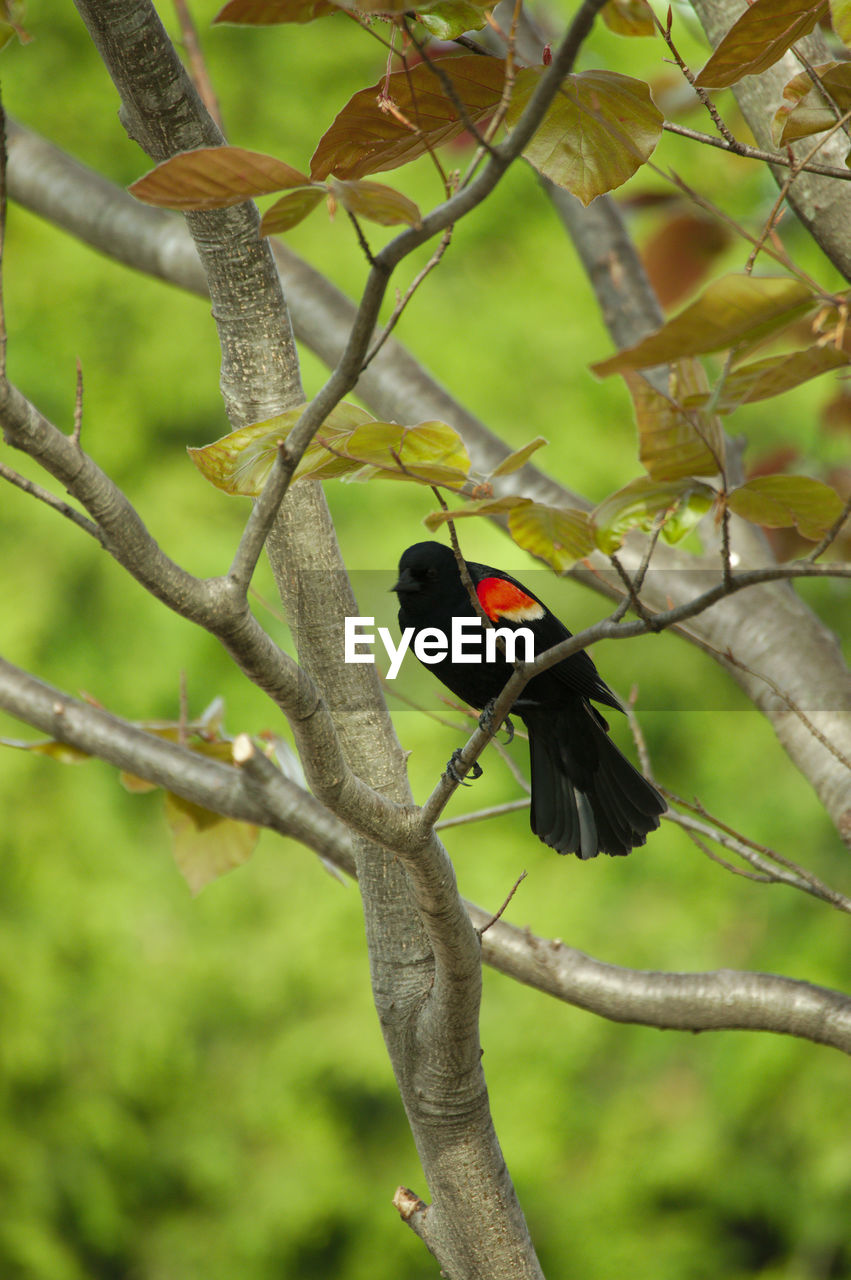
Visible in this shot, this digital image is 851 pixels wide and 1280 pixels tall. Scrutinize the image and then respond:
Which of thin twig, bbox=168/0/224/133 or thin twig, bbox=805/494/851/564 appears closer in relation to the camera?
thin twig, bbox=805/494/851/564

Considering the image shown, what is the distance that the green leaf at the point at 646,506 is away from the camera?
0.88 metres

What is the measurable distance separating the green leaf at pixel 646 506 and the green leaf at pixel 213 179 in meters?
0.36

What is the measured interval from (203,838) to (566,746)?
30.7 inches

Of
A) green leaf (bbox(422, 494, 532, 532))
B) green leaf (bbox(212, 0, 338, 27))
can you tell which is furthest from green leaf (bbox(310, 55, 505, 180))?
green leaf (bbox(422, 494, 532, 532))

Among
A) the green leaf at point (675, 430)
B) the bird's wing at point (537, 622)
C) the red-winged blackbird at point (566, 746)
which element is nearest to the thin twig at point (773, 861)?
the red-winged blackbird at point (566, 746)

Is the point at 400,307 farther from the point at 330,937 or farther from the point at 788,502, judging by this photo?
the point at 330,937

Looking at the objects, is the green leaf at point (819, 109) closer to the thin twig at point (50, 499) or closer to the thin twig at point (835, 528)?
the thin twig at point (835, 528)

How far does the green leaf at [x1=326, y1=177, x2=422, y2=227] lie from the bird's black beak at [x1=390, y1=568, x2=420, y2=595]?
157 cm

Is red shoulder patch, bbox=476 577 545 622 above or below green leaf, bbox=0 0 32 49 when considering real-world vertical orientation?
below

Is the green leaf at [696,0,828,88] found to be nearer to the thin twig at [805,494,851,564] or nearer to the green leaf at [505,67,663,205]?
the green leaf at [505,67,663,205]

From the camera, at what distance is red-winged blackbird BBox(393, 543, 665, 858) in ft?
6.54

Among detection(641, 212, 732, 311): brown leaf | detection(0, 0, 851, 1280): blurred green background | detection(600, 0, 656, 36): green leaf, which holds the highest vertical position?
detection(641, 212, 732, 311): brown leaf

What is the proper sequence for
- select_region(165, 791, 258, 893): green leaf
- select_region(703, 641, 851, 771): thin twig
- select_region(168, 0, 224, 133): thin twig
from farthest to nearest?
select_region(168, 0, 224, 133): thin twig < select_region(165, 791, 258, 893): green leaf < select_region(703, 641, 851, 771): thin twig

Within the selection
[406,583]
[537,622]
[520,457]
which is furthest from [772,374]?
[406,583]
